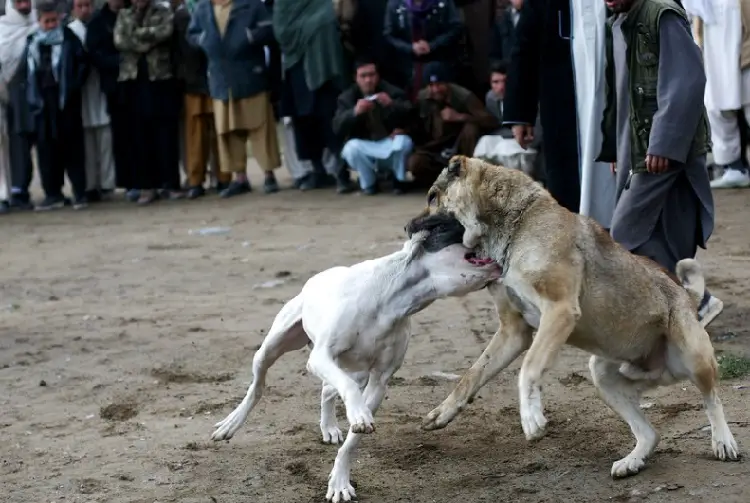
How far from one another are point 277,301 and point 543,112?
7.97 feet

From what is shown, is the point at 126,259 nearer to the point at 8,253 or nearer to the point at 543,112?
the point at 8,253

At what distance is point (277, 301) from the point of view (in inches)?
377

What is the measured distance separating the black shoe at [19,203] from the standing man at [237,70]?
253 cm

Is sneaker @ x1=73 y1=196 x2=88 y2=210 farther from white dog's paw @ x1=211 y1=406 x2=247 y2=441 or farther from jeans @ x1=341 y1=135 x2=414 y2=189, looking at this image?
white dog's paw @ x1=211 y1=406 x2=247 y2=441

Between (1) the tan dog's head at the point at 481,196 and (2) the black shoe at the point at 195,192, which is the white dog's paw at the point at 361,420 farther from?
(2) the black shoe at the point at 195,192

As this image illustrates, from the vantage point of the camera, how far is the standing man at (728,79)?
42.2 feet

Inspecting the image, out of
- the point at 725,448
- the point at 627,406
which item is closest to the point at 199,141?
the point at 627,406

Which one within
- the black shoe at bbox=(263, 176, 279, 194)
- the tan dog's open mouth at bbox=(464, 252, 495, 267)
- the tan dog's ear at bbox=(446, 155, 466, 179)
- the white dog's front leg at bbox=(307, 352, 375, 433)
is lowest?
the black shoe at bbox=(263, 176, 279, 194)

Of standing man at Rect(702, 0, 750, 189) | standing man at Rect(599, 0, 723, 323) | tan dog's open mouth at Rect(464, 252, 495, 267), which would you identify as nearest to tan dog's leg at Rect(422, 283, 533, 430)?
tan dog's open mouth at Rect(464, 252, 495, 267)

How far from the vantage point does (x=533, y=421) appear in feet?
17.4

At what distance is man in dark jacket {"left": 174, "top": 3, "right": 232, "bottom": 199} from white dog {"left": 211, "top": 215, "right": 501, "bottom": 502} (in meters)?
9.96

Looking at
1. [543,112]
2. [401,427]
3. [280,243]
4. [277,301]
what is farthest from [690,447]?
[280,243]

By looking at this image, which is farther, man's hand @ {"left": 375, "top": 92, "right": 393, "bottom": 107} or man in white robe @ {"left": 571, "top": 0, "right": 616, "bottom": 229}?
man's hand @ {"left": 375, "top": 92, "right": 393, "bottom": 107}

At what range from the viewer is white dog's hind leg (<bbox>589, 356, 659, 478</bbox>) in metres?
5.51
